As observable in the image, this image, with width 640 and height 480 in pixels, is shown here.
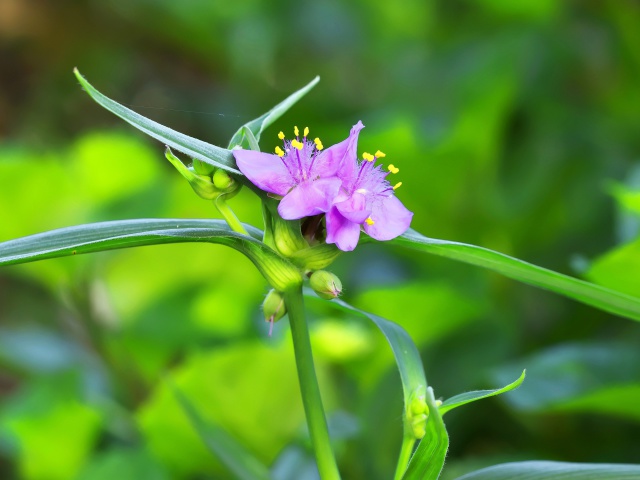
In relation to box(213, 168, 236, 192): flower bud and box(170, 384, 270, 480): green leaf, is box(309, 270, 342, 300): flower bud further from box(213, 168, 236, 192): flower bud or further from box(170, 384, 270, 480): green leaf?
box(170, 384, 270, 480): green leaf

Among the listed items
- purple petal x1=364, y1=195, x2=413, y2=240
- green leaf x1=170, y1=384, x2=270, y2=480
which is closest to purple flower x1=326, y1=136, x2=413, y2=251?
purple petal x1=364, y1=195, x2=413, y2=240

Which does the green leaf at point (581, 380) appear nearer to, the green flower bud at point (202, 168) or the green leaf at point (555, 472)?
the green leaf at point (555, 472)

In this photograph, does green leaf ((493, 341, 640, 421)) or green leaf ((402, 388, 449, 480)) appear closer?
green leaf ((402, 388, 449, 480))

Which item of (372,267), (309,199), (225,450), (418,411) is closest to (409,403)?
(418,411)

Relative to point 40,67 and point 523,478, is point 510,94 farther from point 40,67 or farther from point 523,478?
point 40,67

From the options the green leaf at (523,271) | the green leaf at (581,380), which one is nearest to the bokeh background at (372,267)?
the green leaf at (581,380)

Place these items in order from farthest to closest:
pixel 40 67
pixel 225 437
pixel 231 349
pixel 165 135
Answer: pixel 40 67, pixel 231 349, pixel 225 437, pixel 165 135

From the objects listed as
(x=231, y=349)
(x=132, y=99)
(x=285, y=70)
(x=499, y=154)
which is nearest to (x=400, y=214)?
(x=231, y=349)
